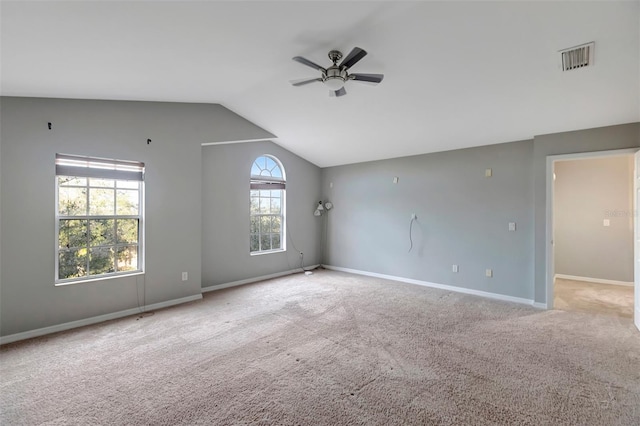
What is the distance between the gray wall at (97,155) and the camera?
10.2 feet

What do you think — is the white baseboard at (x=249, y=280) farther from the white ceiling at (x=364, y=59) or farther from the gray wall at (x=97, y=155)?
the white ceiling at (x=364, y=59)

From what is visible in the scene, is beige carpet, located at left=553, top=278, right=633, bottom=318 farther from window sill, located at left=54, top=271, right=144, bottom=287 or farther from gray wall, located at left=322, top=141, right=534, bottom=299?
window sill, located at left=54, top=271, right=144, bottom=287

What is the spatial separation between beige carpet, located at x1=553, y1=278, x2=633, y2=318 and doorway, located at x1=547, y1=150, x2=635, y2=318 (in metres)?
0.01

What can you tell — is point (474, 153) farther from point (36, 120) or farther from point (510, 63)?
point (36, 120)

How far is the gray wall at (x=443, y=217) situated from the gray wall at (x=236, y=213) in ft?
→ 3.35

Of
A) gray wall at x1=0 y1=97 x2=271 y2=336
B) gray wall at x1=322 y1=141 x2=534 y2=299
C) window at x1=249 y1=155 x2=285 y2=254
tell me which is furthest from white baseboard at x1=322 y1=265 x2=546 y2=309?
gray wall at x1=0 y1=97 x2=271 y2=336

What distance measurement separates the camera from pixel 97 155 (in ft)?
11.9

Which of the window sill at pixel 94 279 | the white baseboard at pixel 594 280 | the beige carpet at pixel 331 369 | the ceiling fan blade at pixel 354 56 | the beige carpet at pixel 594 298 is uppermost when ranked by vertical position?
the ceiling fan blade at pixel 354 56

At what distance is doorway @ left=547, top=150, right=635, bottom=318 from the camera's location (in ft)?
16.8

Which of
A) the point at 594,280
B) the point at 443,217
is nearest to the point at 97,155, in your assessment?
the point at 443,217

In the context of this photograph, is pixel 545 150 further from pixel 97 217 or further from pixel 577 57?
pixel 97 217

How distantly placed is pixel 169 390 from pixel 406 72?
3.82 m

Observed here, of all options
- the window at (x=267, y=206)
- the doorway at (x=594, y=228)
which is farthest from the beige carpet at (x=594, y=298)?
the window at (x=267, y=206)

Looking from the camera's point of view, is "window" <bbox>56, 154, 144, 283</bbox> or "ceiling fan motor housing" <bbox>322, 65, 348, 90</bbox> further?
"window" <bbox>56, 154, 144, 283</bbox>
